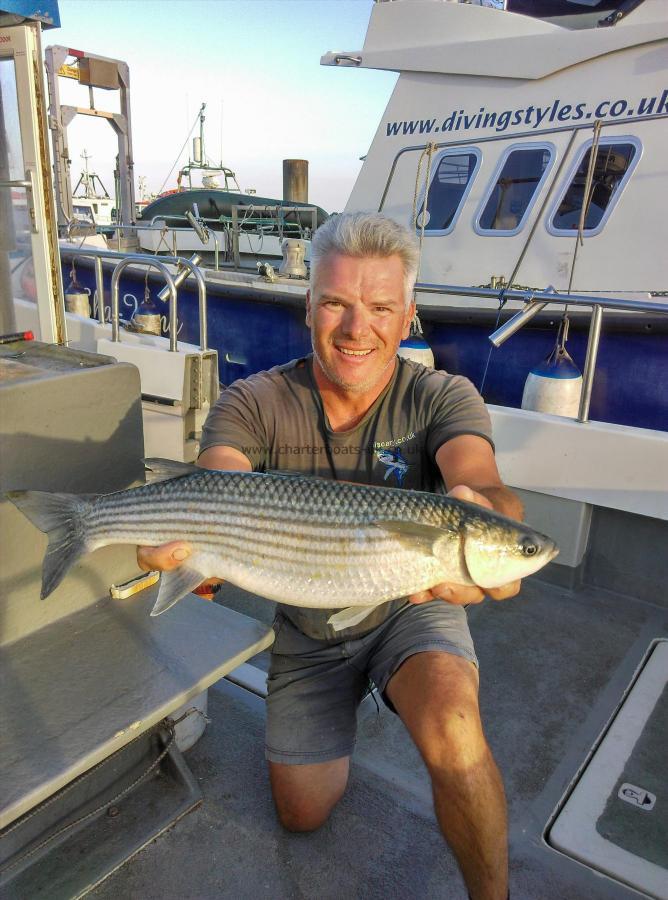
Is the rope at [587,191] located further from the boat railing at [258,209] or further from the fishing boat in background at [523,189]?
the boat railing at [258,209]

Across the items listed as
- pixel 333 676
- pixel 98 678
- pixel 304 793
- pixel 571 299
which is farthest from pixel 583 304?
pixel 98 678

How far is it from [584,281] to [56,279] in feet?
16.6

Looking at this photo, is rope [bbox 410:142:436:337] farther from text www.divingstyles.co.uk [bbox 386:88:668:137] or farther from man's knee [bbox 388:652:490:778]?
man's knee [bbox 388:652:490:778]

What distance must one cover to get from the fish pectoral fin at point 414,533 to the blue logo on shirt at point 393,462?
761 millimetres

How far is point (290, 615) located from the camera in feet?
9.83

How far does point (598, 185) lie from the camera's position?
267 inches

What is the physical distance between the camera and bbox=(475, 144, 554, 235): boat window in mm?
7115

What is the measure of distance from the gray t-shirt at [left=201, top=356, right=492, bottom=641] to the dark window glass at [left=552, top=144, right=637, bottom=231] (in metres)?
4.71

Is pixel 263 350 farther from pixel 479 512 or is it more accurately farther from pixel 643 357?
pixel 479 512

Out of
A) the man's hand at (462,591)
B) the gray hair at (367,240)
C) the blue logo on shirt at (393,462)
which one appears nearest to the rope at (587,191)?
the gray hair at (367,240)

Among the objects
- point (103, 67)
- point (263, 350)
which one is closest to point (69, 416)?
point (263, 350)

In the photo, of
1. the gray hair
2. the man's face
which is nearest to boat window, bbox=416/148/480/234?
the gray hair

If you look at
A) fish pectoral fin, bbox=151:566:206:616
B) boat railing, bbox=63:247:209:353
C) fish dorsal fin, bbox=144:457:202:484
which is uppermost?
boat railing, bbox=63:247:209:353

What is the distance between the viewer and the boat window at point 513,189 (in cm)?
711
